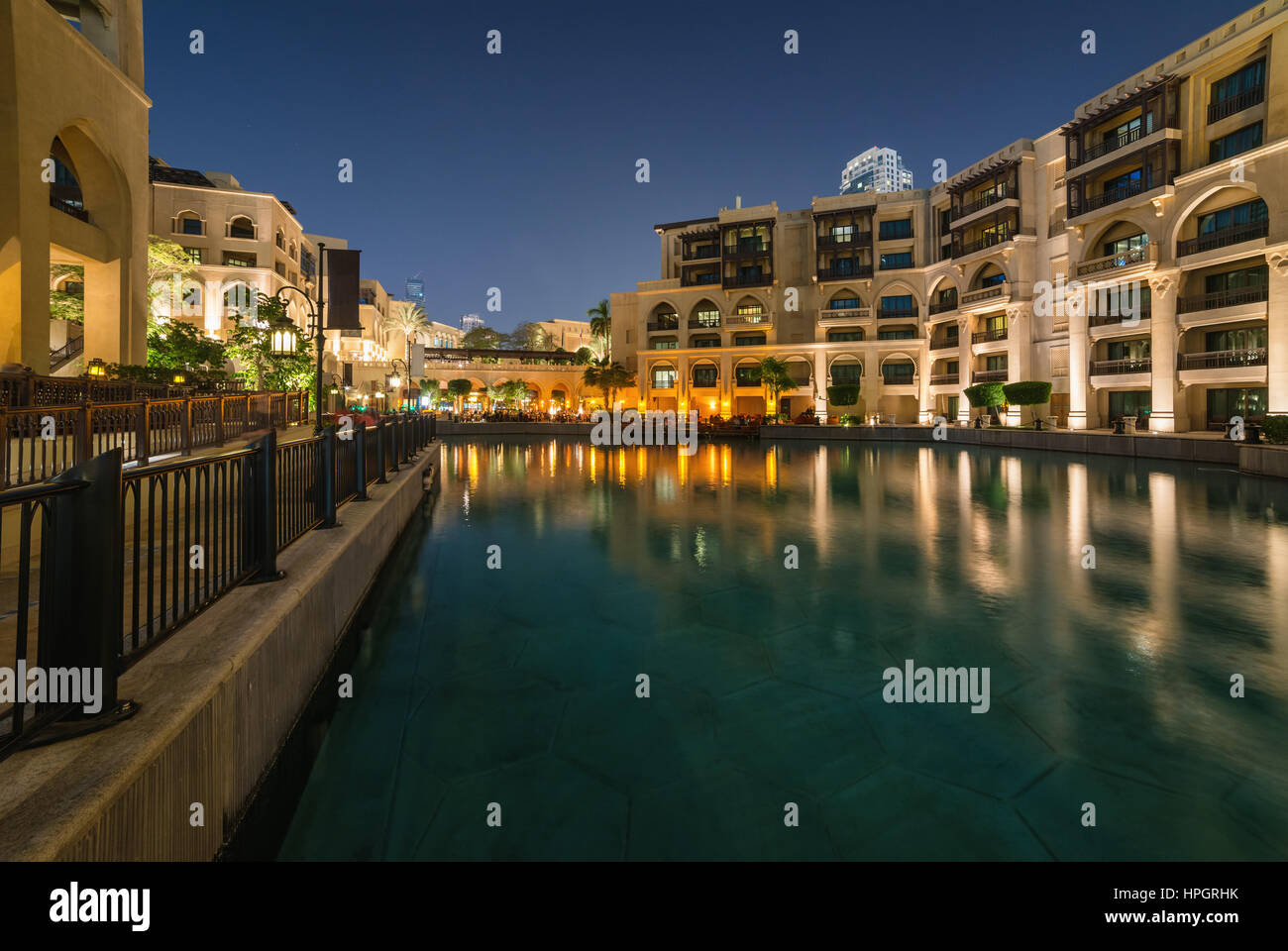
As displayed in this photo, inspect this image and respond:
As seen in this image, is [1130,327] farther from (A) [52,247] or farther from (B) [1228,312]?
(A) [52,247]

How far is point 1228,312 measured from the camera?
29.5 metres

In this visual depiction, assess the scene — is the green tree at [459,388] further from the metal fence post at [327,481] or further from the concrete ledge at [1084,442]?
the metal fence post at [327,481]

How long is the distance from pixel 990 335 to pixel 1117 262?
1100cm

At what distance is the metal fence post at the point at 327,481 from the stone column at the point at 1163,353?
132 feet

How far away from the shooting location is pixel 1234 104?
29719 millimetres

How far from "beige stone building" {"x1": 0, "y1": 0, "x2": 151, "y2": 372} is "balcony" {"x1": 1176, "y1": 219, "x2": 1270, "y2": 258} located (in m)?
47.7

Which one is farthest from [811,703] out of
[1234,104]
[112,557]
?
[1234,104]

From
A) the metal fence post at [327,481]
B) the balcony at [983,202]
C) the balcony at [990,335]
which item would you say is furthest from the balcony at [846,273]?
the metal fence post at [327,481]

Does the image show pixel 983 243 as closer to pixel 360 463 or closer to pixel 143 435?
pixel 360 463

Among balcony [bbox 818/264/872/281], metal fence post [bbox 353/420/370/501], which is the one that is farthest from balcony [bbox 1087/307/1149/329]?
metal fence post [bbox 353/420/370/501]

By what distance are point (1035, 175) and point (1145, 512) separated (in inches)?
1648

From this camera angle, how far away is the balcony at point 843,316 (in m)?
56.5

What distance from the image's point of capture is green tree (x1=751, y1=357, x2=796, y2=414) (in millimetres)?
55438

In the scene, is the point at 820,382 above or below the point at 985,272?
below
